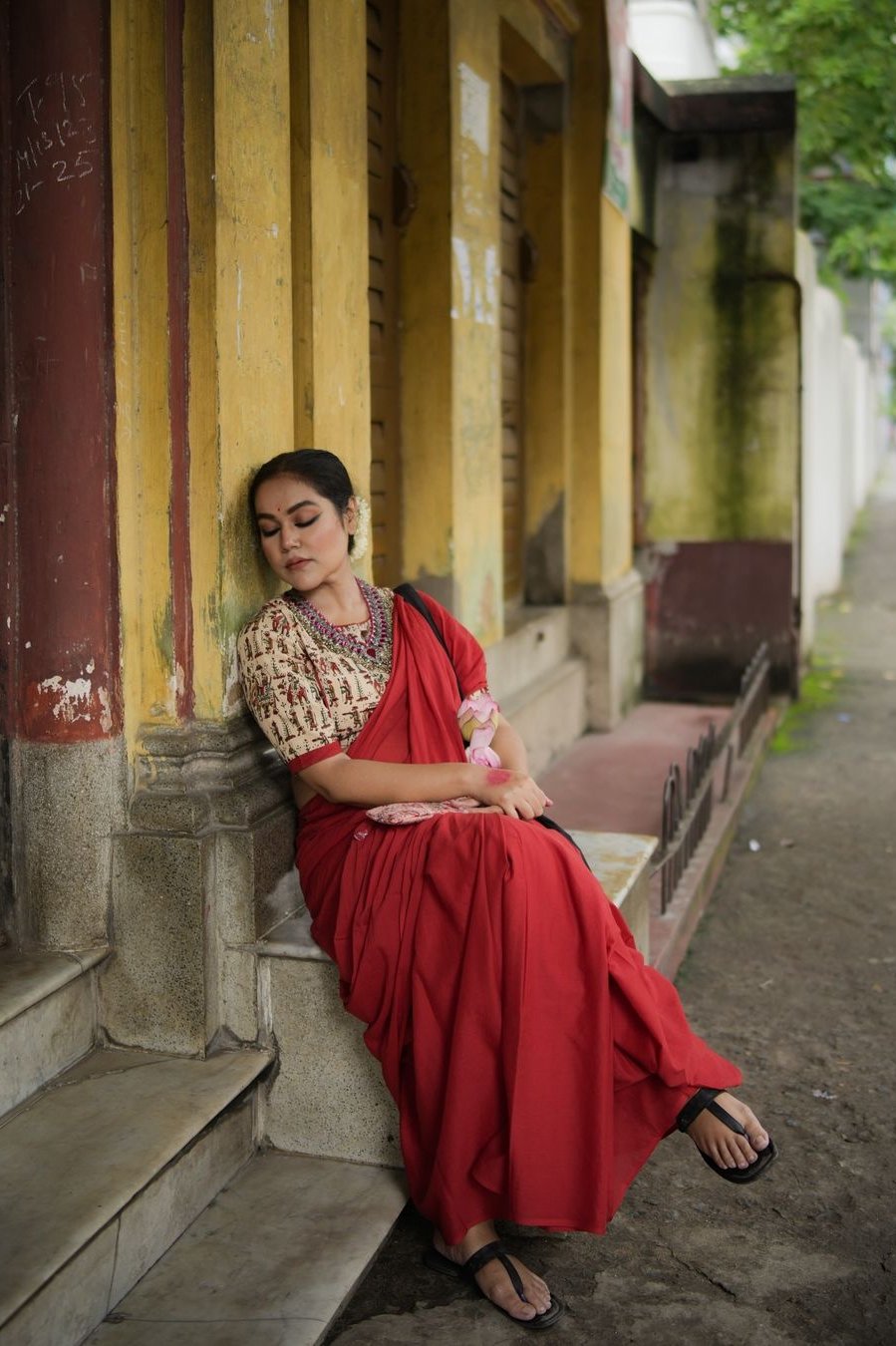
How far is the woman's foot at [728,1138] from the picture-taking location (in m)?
2.89

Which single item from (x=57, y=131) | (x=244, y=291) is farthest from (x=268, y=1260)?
(x=57, y=131)

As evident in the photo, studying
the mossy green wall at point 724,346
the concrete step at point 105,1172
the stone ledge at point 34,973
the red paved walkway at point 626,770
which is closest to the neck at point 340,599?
the stone ledge at point 34,973

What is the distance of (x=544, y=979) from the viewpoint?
2.85 meters

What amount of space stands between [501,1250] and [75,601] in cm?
168

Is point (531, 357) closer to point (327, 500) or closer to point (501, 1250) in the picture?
point (327, 500)

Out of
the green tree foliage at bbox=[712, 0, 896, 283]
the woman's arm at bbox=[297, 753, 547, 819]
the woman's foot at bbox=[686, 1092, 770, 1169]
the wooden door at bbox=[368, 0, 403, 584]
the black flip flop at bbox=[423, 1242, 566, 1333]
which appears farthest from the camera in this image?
the green tree foliage at bbox=[712, 0, 896, 283]

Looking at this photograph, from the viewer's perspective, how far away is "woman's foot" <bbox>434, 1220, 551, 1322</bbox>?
2.76 meters

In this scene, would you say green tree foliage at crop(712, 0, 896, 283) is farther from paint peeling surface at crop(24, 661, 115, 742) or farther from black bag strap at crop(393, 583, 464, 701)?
paint peeling surface at crop(24, 661, 115, 742)

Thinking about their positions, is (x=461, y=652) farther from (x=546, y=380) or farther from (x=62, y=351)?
(x=546, y=380)

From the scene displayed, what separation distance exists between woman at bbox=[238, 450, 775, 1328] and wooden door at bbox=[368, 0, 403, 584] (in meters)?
2.08

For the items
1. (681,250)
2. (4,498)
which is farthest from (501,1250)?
(681,250)

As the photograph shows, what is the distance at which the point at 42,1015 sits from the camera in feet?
10.0

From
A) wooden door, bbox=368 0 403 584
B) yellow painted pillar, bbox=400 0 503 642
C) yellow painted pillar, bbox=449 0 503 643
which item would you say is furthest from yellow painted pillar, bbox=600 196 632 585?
wooden door, bbox=368 0 403 584

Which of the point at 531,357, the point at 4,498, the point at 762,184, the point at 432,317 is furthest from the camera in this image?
the point at 762,184
